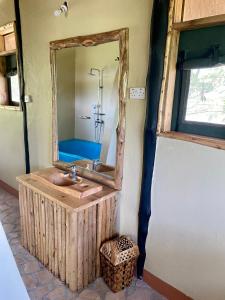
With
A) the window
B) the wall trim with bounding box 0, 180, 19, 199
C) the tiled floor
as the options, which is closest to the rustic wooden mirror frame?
the window

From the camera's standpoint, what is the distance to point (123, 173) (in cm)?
182

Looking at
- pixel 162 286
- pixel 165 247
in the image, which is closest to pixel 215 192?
pixel 165 247

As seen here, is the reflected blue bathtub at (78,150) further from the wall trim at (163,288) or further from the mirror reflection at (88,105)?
the wall trim at (163,288)

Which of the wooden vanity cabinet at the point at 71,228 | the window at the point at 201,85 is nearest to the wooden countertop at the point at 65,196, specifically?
the wooden vanity cabinet at the point at 71,228

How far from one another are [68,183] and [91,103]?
756 mm

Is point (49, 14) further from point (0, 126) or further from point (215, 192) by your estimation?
point (215, 192)

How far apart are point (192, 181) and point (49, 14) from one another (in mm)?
1995

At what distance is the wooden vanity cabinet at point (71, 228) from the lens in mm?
1662

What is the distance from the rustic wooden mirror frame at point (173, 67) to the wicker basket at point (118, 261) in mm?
897

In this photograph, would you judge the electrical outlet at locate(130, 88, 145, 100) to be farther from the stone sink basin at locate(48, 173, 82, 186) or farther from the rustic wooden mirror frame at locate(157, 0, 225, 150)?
the stone sink basin at locate(48, 173, 82, 186)

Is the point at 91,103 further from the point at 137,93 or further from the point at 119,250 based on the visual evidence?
the point at 119,250

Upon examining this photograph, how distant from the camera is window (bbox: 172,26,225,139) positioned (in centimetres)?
132

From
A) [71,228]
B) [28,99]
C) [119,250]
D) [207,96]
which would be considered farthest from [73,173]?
[207,96]

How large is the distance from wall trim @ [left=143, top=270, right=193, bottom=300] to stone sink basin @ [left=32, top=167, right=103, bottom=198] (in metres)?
0.81
